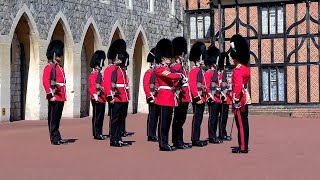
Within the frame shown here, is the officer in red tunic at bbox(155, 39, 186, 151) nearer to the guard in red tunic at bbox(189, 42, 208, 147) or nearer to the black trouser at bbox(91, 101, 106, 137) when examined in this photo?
the guard in red tunic at bbox(189, 42, 208, 147)

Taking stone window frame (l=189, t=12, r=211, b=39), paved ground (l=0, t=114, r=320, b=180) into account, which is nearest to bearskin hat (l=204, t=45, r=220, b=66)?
paved ground (l=0, t=114, r=320, b=180)

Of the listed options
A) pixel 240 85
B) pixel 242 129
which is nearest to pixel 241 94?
pixel 240 85

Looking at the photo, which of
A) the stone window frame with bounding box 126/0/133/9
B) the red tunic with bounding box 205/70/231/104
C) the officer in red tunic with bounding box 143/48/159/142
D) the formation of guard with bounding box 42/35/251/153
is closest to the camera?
the formation of guard with bounding box 42/35/251/153

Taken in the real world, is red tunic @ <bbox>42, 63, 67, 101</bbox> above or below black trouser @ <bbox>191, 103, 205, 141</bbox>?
above

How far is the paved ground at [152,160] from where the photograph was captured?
20.4 ft

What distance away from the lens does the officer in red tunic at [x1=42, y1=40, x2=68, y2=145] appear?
9.50 metres

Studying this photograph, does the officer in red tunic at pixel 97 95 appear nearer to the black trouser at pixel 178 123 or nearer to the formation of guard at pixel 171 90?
the formation of guard at pixel 171 90

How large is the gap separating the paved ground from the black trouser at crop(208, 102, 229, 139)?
12.1 inches

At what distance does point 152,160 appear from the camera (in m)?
7.47

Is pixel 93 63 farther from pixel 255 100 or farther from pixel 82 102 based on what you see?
pixel 255 100

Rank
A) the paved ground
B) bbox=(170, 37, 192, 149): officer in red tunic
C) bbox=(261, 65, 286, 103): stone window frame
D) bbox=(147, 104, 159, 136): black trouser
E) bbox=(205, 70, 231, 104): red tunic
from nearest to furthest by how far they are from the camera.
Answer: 1. the paved ground
2. bbox=(170, 37, 192, 149): officer in red tunic
3. bbox=(205, 70, 231, 104): red tunic
4. bbox=(147, 104, 159, 136): black trouser
5. bbox=(261, 65, 286, 103): stone window frame

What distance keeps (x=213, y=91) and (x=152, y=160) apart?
296cm

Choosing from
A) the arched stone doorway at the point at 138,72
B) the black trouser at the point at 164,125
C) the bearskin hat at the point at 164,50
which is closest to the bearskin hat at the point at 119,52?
the bearskin hat at the point at 164,50

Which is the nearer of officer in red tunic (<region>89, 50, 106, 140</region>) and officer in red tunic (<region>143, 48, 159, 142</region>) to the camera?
officer in red tunic (<region>143, 48, 159, 142</region>)
